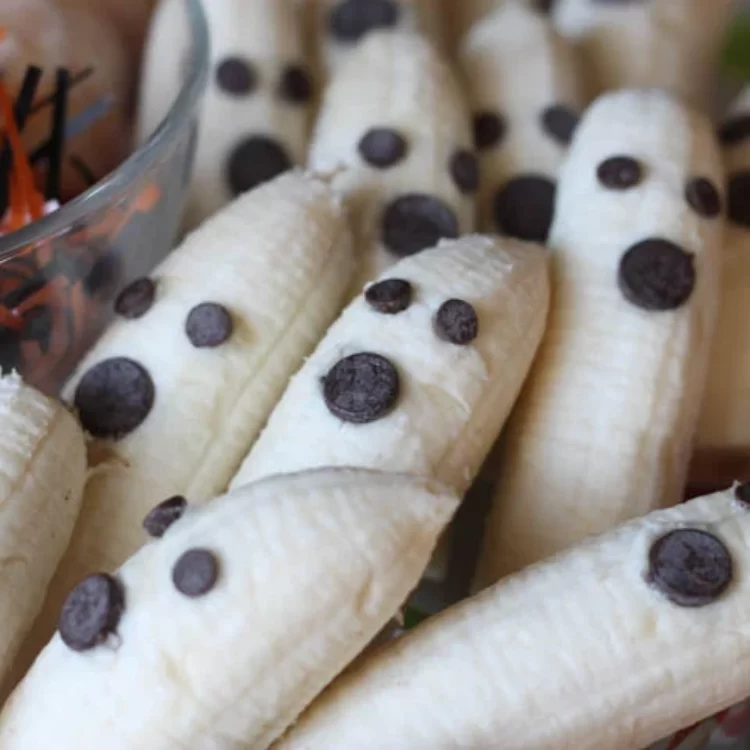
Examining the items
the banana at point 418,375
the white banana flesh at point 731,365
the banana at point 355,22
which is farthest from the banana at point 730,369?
the banana at point 355,22

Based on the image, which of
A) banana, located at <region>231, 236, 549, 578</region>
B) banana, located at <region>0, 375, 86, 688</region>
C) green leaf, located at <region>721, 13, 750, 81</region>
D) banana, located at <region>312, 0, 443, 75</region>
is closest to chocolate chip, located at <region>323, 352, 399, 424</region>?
banana, located at <region>231, 236, 549, 578</region>

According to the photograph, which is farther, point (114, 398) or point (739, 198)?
point (739, 198)

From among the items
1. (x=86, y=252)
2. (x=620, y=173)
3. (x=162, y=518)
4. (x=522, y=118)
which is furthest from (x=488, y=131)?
(x=162, y=518)

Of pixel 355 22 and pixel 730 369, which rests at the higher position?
pixel 355 22

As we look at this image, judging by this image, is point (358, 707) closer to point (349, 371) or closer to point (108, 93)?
point (349, 371)

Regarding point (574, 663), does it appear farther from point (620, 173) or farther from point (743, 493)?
point (620, 173)

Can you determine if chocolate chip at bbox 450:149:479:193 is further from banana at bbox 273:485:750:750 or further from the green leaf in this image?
the green leaf
